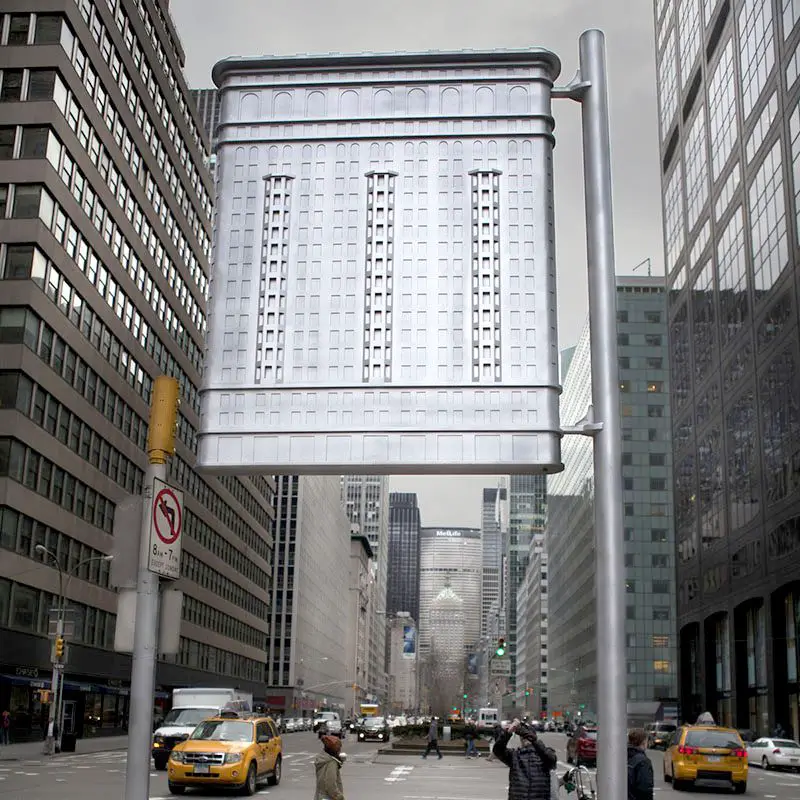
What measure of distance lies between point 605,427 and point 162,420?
11.5ft

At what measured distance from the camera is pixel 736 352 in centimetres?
6981

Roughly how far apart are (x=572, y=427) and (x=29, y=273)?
161ft

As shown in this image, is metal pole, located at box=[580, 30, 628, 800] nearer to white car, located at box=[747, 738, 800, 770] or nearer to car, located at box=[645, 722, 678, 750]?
white car, located at box=[747, 738, 800, 770]

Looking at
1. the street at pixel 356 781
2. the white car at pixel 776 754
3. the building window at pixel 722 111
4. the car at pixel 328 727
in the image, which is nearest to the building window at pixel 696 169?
the building window at pixel 722 111

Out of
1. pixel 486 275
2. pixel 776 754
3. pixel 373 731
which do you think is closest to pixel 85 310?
pixel 373 731

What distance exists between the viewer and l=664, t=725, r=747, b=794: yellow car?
97.7 feet

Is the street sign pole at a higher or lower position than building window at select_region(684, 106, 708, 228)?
lower

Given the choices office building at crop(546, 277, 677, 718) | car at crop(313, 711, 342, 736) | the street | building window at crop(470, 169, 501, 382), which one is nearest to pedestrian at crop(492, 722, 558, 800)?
car at crop(313, 711, 342, 736)

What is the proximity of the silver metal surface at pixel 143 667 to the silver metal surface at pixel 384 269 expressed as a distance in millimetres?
1400

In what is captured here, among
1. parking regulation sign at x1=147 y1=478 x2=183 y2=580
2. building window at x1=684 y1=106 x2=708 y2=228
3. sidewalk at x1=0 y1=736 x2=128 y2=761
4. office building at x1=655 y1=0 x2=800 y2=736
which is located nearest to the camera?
parking regulation sign at x1=147 y1=478 x2=183 y2=580

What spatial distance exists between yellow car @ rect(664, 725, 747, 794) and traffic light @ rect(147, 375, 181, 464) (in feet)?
83.9

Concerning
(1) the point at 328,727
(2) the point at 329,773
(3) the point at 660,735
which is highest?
(1) the point at 328,727

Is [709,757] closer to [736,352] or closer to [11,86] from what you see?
[736,352]

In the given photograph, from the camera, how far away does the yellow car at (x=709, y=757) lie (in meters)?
29.8
